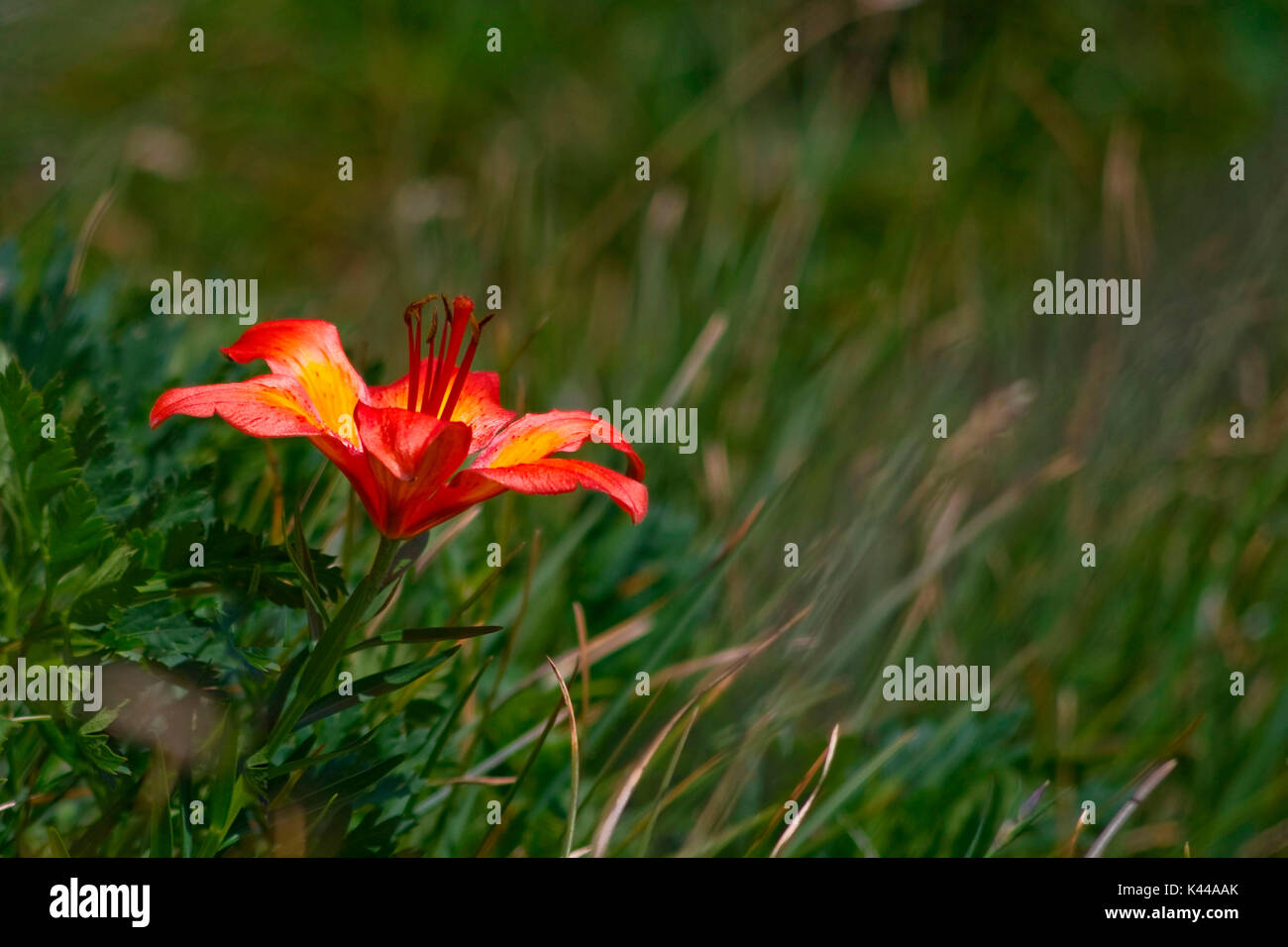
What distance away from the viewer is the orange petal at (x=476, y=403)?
4.15 ft

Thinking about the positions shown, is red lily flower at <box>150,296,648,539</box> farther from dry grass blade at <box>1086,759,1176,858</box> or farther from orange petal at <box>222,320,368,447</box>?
dry grass blade at <box>1086,759,1176,858</box>

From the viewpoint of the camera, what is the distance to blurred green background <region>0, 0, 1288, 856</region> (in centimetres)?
160

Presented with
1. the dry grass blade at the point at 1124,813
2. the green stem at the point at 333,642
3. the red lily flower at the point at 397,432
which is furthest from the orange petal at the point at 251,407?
the dry grass blade at the point at 1124,813

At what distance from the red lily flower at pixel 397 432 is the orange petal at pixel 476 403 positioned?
2.0 inches

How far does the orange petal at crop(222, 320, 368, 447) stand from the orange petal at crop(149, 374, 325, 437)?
4cm

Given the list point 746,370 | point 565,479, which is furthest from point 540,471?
point 746,370

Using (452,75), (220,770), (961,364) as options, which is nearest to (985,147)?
(961,364)

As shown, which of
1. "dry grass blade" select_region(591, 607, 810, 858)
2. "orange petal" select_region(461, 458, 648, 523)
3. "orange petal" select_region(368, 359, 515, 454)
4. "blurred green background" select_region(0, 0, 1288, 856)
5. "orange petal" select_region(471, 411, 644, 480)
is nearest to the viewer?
"orange petal" select_region(461, 458, 648, 523)

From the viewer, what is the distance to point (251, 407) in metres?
1.06

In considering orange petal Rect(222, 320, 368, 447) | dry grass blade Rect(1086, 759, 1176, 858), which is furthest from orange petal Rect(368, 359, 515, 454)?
dry grass blade Rect(1086, 759, 1176, 858)

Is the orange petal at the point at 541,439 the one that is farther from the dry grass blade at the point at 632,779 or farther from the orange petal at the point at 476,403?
the dry grass blade at the point at 632,779

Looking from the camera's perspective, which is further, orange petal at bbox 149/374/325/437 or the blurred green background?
the blurred green background
